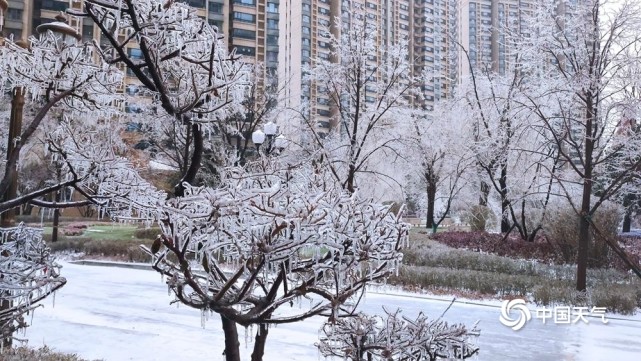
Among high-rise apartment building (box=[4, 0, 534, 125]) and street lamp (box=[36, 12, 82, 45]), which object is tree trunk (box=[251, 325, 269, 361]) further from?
high-rise apartment building (box=[4, 0, 534, 125])

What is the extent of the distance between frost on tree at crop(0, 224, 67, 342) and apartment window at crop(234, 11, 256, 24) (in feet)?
166

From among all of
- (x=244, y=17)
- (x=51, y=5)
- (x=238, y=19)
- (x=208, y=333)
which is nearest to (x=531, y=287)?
(x=208, y=333)

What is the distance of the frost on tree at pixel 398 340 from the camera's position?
9.55 ft

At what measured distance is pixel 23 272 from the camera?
328cm

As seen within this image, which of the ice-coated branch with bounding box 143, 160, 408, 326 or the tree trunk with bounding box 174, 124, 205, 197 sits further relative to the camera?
the tree trunk with bounding box 174, 124, 205, 197

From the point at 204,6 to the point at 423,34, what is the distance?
142 feet

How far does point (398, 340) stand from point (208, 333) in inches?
208

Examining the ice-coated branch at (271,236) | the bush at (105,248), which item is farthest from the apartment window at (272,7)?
the ice-coated branch at (271,236)

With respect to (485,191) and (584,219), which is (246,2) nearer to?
(485,191)

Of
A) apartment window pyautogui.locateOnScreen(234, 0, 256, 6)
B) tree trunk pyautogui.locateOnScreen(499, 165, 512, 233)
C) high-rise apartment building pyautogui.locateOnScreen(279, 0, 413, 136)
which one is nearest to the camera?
tree trunk pyautogui.locateOnScreen(499, 165, 512, 233)

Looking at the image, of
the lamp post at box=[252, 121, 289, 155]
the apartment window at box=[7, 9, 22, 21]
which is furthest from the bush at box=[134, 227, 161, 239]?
the apartment window at box=[7, 9, 22, 21]

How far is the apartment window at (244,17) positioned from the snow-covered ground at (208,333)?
146ft

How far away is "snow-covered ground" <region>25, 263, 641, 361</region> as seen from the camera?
6.50 metres

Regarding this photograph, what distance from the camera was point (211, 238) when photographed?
1922mm
